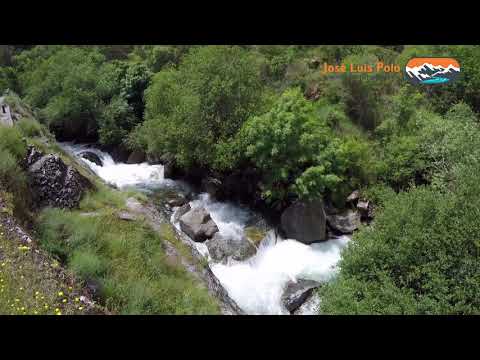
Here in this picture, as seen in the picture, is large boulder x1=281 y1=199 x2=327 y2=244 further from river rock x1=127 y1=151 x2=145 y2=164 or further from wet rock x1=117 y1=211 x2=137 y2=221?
river rock x1=127 y1=151 x2=145 y2=164

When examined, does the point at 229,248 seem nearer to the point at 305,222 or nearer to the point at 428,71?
the point at 305,222

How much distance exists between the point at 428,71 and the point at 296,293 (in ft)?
58.9

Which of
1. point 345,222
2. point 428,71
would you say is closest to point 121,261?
point 345,222

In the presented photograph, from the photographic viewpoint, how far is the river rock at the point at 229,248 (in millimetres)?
13406

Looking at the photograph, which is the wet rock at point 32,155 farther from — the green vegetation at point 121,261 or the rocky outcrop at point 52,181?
the green vegetation at point 121,261

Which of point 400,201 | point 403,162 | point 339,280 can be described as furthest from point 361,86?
point 339,280

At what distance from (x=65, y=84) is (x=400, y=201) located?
24983mm

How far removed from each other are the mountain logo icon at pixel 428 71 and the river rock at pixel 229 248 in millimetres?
15877

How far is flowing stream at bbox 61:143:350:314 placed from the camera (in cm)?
1188

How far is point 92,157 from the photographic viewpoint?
75.4 feet

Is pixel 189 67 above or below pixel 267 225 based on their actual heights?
above

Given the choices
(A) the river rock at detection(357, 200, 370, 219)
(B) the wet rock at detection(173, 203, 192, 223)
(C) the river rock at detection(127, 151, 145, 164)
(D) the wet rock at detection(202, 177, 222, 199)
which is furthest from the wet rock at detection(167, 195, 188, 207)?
(A) the river rock at detection(357, 200, 370, 219)

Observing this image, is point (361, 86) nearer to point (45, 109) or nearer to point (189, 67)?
point (189, 67)

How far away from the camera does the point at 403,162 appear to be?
1730cm
